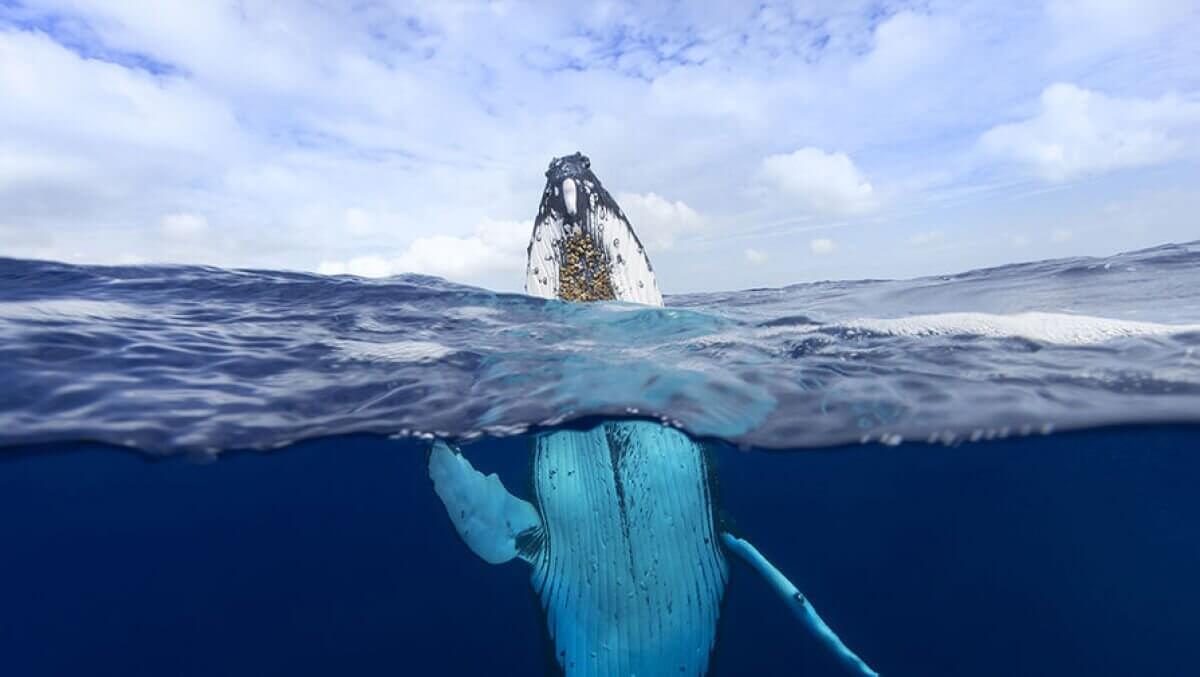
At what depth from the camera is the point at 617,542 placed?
615 centimetres

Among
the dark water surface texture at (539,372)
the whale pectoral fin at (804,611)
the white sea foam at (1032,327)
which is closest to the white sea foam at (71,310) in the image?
the dark water surface texture at (539,372)

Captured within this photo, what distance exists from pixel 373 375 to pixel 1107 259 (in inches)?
729

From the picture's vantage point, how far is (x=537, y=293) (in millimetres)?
8086

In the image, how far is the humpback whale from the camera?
592cm

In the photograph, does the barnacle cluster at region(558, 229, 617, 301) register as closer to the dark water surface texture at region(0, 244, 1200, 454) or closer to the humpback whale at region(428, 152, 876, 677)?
the dark water surface texture at region(0, 244, 1200, 454)

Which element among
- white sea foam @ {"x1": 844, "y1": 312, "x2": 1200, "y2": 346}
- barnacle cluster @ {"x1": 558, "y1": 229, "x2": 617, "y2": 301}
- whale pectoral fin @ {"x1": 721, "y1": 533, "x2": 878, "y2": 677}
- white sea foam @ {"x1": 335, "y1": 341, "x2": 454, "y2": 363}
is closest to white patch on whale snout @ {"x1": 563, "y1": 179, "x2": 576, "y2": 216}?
barnacle cluster @ {"x1": 558, "y1": 229, "x2": 617, "y2": 301}

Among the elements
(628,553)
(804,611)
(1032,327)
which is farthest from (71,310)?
(1032,327)

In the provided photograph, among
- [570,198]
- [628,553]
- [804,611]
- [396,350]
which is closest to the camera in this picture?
[804,611]

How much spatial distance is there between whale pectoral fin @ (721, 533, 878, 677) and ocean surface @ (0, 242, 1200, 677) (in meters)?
0.64

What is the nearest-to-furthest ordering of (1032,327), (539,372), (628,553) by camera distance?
(628,553) < (539,372) < (1032,327)

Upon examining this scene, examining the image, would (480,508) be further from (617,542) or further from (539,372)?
(539,372)

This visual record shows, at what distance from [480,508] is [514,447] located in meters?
2.53

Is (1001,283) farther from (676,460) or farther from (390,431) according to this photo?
(390,431)

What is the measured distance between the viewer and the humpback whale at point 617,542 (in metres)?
5.92
